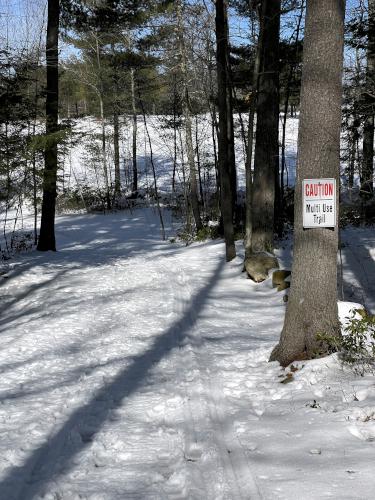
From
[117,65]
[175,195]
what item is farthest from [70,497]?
[175,195]

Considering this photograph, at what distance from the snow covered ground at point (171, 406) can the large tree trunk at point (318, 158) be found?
Answer: 46cm

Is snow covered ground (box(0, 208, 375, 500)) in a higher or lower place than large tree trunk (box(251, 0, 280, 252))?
lower

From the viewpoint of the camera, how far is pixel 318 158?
511 centimetres

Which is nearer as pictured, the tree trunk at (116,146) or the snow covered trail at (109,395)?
the snow covered trail at (109,395)

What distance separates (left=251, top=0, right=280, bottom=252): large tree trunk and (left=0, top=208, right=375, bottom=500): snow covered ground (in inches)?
101

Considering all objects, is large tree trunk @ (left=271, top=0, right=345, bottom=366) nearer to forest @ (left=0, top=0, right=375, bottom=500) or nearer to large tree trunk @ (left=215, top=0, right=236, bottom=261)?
forest @ (left=0, top=0, right=375, bottom=500)

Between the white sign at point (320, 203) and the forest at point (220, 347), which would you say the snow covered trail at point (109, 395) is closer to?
the forest at point (220, 347)

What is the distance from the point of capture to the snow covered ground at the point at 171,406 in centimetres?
318

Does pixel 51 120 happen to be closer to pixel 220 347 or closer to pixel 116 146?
pixel 220 347

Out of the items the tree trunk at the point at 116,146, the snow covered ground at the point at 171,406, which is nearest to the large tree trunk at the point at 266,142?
the snow covered ground at the point at 171,406

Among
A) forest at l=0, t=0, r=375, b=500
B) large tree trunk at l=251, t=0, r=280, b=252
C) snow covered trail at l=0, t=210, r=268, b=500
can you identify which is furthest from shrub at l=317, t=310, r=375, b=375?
large tree trunk at l=251, t=0, r=280, b=252

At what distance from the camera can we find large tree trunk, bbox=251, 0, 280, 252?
1124cm

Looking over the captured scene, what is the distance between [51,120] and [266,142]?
6.20 metres

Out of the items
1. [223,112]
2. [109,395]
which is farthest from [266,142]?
[109,395]
